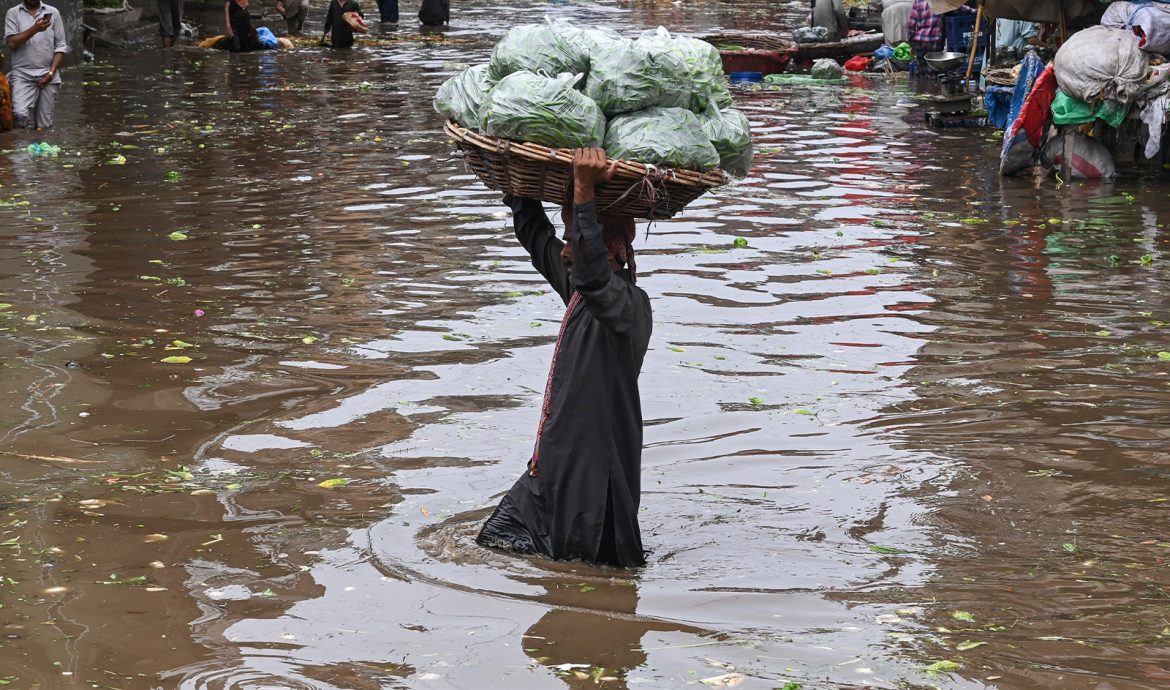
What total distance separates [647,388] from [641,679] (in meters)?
3.27

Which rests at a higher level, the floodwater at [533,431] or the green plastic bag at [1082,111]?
the green plastic bag at [1082,111]

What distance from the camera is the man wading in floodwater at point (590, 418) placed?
459 centimetres

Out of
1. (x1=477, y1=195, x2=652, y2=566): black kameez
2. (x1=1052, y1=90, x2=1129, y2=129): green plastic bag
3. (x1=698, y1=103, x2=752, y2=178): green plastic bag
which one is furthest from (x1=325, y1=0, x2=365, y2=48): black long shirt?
(x1=698, y1=103, x2=752, y2=178): green plastic bag

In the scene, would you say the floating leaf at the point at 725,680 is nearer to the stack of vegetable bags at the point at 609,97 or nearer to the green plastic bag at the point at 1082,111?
the stack of vegetable bags at the point at 609,97

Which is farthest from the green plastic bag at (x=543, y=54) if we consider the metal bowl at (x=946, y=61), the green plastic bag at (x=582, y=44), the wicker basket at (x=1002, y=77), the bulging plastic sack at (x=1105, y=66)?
the metal bowl at (x=946, y=61)

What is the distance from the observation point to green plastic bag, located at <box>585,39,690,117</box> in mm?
4523

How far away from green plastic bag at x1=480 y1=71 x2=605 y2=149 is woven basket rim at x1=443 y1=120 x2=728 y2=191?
0.03m

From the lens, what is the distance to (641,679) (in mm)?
4039

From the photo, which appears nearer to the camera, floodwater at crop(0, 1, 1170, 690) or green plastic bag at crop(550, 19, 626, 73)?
floodwater at crop(0, 1, 1170, 690)

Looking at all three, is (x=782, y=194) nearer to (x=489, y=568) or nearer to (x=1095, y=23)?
(x=1095, y=23)

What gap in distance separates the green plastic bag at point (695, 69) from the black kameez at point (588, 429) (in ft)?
2.16

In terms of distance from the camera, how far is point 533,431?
657 centimetres

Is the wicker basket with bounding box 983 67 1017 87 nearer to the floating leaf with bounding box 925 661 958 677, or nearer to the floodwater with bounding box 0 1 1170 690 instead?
the floodwater with bounding box 0 1 1170 690

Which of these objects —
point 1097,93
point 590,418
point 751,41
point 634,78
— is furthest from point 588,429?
point 751,41
